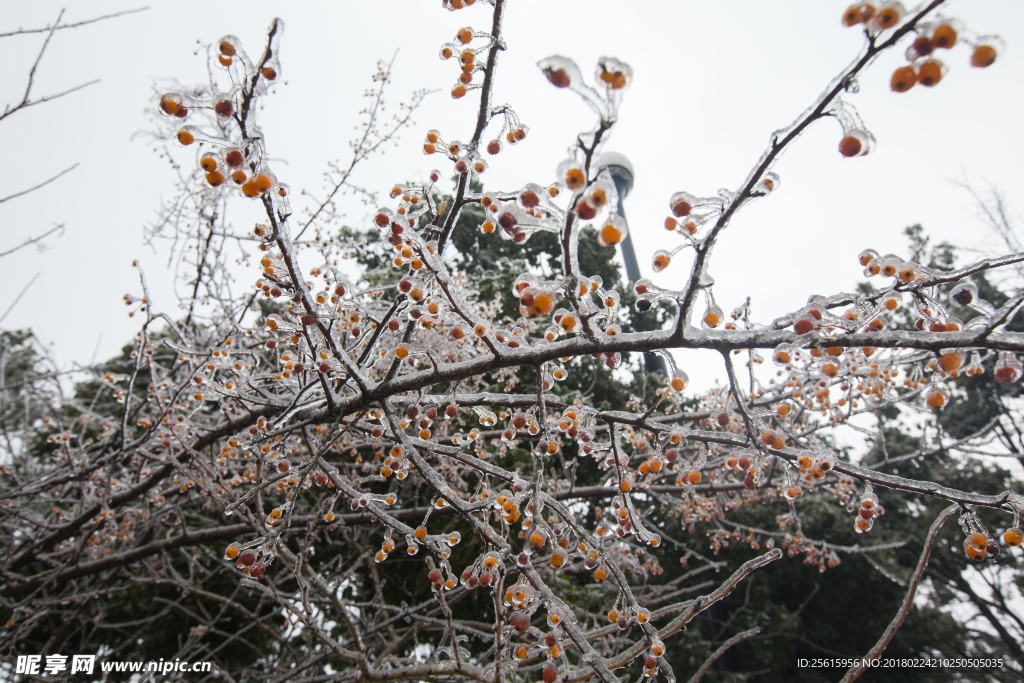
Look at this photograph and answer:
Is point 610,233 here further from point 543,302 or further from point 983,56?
point 983,56

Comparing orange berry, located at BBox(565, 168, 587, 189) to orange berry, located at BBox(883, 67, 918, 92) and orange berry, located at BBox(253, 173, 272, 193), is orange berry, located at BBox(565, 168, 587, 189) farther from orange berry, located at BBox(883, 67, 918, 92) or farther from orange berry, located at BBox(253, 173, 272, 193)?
orange berry, located at BBox(253, 173, 272, 193)

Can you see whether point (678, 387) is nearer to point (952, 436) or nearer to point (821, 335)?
point (821, 335)

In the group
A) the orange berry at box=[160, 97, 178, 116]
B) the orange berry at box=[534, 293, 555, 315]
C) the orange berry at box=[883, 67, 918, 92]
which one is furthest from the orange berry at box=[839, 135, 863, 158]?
the orange berry at box=[160, 97, 178, 116]

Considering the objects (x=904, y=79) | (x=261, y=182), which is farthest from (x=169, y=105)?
(x=904, y=79)

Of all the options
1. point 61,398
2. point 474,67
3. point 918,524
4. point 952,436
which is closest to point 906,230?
point 952,436

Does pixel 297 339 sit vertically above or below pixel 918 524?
above

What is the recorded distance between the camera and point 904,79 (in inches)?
36.5

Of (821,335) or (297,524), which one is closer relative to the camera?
(821,335)

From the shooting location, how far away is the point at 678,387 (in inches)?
57.0

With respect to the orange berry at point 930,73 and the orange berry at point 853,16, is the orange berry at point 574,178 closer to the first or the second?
the orange berry at point 853,16

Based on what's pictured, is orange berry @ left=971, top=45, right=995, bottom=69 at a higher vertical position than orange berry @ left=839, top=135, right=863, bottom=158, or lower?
higher

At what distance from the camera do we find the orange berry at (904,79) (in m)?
0.92

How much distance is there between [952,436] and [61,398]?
50.4 ft

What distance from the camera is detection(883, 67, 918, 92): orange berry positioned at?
923 mm
